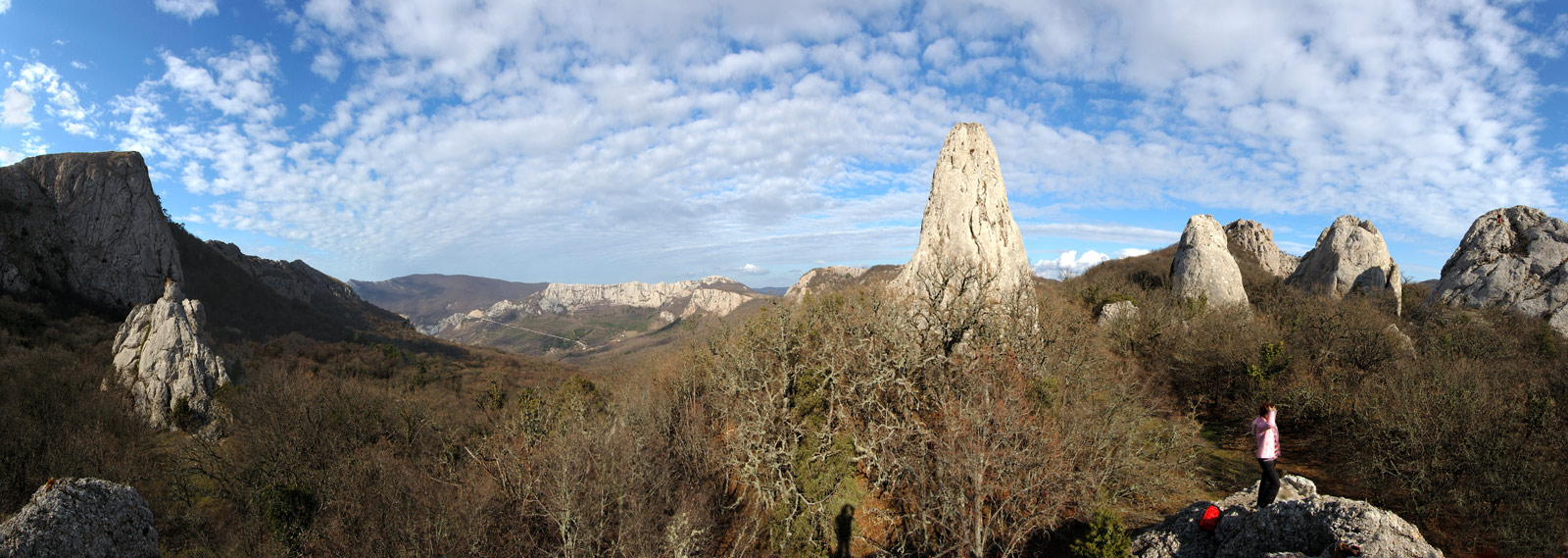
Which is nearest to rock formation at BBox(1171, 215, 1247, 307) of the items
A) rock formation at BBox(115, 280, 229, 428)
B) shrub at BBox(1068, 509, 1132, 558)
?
shrub at BBox(1068, 509, 1132, 558)

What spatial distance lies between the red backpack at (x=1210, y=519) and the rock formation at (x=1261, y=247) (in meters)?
64.7

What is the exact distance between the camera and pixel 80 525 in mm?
9461

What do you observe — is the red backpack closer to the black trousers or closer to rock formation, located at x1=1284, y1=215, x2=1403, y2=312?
the black trousers

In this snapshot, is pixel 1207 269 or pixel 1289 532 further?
pixel 1207 269

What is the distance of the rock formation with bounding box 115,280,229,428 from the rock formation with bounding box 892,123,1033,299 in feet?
152

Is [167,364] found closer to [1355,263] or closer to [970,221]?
[970,221]

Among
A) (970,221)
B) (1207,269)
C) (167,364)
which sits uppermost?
(970,221)

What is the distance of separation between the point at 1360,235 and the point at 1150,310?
17684 mm

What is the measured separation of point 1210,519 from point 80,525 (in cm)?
2191

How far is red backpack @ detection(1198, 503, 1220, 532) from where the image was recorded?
11.2 meters

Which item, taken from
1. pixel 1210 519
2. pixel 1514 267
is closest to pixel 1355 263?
pixel 1514 267

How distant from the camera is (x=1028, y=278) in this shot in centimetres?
2923

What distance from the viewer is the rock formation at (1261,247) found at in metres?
60.1

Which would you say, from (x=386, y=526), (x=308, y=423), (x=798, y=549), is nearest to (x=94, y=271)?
(x=308, y=423)
